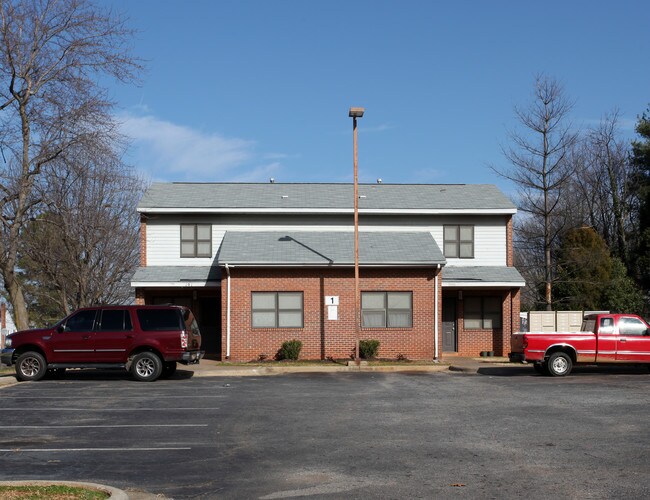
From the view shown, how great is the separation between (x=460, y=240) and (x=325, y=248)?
6098mm

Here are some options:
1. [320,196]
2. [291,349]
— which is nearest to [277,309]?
[291,349]

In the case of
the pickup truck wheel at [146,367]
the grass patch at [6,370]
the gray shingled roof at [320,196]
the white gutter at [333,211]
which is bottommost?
the grass patch at [6,370]

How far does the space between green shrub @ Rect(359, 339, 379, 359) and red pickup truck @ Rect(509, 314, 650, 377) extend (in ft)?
21.8

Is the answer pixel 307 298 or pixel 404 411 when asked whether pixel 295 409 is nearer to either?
pixel 404 411

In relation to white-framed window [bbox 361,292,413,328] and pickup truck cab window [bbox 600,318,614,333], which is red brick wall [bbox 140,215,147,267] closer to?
white-framed window [bbox 361,292,413,328]

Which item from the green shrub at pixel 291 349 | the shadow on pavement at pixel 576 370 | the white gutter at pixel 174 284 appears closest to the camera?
the shadow on pavement at pixel 576 370

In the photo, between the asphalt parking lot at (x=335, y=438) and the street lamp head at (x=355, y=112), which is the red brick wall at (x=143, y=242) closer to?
the street lamp head at (x=355, y=112)

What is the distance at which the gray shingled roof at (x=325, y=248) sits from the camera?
2867cm

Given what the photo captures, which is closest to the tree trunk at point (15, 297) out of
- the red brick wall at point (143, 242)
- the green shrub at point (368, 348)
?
the red brick wall at point (143, 242)

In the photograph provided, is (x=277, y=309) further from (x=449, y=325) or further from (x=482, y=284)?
(x=482, y=284)

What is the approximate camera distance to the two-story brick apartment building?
2883cm

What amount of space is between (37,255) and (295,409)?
2466 cm

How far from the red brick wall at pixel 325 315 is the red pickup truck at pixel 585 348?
6.54m

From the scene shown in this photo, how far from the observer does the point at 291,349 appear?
1105 inches
